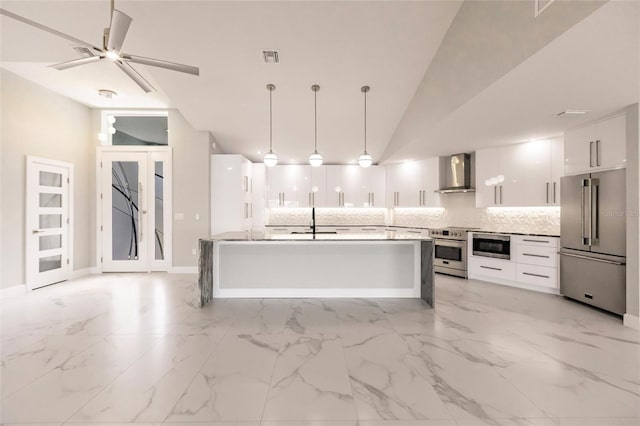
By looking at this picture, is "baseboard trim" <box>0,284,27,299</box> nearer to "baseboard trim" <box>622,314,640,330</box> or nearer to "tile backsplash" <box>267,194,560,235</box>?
"tile backsplash" <box>267,194,560,235</box>

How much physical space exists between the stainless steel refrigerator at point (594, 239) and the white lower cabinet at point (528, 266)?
18cm

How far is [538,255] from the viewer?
4.34 metres

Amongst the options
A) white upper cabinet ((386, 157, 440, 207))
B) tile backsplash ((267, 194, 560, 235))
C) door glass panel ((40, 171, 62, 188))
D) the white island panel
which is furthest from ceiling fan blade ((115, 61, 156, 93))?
white upper cabinet ((386, 157, 440, 207))

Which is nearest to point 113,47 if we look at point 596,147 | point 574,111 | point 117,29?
point 117,29

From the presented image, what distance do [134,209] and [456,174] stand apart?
251 inches

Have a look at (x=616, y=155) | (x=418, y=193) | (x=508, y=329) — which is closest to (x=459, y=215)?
(x=418, y=193)

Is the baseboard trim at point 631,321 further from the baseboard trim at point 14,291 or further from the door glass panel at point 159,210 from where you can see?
the baseboard trim at point 14,291

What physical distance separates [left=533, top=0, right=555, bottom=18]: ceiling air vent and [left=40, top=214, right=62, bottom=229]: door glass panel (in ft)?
22.2

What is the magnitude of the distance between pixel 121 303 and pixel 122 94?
3.55m

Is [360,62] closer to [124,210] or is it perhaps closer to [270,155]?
[270,155]

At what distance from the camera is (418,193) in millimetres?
6277

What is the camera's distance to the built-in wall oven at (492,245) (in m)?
4.66

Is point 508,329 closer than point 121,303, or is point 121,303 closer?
point 508,329

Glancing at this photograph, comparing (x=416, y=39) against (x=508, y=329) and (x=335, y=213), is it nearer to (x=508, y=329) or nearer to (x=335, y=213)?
(x=508, y=329)
